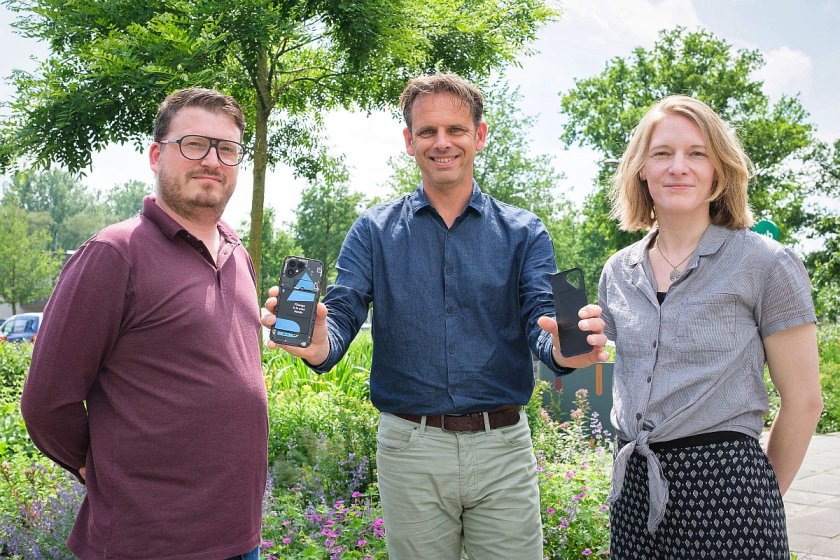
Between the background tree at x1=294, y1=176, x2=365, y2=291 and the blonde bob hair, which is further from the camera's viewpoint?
the background tree at x1=294, y1=176, x2=365, y2=291

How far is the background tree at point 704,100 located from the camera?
28.5 metres

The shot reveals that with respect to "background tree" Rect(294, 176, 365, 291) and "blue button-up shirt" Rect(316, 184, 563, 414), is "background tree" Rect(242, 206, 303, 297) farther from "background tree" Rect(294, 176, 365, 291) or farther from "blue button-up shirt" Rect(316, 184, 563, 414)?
"blue button-up shirt" Rect(316, 184, 563, 414)

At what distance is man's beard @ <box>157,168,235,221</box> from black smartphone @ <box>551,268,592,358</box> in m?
1.20

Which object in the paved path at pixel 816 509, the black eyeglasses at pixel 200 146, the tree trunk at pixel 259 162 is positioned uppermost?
the tree trunk at pixel 259 162

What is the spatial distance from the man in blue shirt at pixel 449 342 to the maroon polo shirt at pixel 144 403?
18.1 inches

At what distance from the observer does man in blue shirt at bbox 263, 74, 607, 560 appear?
2.77 meters

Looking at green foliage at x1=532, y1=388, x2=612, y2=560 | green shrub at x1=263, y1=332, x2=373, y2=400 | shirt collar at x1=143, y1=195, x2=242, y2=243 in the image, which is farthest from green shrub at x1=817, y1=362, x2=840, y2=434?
shirt collar at x1=143, y1=195, x2=242, y2=243

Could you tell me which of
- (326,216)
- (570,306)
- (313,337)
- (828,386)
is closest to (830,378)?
(828,386)

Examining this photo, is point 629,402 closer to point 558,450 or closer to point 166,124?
point 166,124

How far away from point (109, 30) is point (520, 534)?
740cm

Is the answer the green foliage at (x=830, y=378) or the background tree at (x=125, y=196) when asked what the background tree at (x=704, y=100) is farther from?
the background tree at (x=125, y=196)

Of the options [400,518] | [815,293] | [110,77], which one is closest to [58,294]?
[400,518]

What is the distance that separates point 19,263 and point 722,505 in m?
47.6

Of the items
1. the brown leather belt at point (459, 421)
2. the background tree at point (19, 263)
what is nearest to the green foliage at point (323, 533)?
the brown leather belt at point (459, 421)
